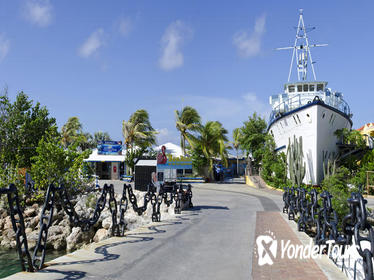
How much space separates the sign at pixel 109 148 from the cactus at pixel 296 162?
77.0 ft

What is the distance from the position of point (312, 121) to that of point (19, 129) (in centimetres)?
2159

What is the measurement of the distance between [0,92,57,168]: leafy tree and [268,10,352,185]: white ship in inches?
758

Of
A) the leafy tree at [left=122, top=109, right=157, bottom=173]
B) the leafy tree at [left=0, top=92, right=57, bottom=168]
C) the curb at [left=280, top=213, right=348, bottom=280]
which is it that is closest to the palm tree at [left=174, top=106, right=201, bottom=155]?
the leafy tree at [left=122, top=109, right=157, bottom=173]

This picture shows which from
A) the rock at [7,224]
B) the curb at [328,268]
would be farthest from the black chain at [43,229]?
the rock at [7,224]

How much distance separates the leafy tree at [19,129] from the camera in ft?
68.7

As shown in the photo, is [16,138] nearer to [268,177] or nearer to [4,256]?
[4,256]

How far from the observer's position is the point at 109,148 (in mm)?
39969

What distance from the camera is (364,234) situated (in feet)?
35.1

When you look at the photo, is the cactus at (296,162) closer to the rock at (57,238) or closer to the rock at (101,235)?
the rock at (101,235)

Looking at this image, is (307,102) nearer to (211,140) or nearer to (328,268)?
(211,140)

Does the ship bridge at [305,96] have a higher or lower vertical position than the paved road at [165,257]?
higher

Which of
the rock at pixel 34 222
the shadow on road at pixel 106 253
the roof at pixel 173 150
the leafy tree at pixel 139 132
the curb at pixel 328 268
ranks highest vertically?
the leafy tree at pixel 139 132

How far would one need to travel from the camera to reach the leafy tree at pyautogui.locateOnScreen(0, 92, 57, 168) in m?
20.9

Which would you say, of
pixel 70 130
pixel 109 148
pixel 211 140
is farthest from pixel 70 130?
pixel 211 140
